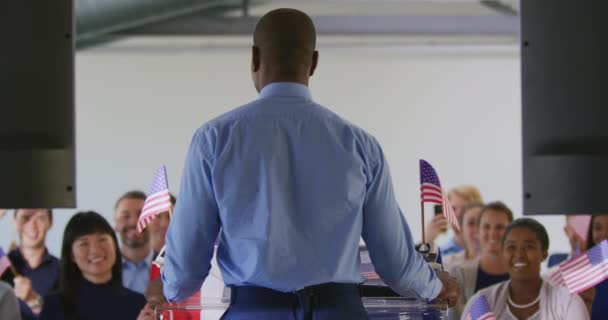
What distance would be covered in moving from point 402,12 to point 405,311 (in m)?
6.59

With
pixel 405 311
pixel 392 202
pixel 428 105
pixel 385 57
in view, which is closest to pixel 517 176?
pixel 428 105

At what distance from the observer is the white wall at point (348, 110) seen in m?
10.9

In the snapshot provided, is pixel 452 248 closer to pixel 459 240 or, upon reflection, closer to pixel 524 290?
→ pixel 459 240

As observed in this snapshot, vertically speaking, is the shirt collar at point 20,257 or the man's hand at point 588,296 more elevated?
the shirt collar at point 20,257

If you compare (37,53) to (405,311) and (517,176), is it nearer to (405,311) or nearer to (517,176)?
(405,311)

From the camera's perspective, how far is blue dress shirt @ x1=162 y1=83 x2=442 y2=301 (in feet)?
7.95

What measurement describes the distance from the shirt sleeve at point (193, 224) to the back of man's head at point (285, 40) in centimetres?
23

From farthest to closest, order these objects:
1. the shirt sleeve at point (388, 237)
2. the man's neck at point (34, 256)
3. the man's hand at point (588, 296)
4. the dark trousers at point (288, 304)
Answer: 1. the man's neck at point (34, 256)
2. the man's hand at point (588, 296)
3. the shirt sleeve at point (388, 237)
4. the dark trousers at point (288, 304)

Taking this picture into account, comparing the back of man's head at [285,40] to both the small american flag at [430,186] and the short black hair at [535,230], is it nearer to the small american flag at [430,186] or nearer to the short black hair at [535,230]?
the small american flag at [430,186]

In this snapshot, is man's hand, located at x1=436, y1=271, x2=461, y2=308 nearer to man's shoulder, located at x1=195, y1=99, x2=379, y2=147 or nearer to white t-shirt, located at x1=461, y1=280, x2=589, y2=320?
man's shoulder, located at x1=195, y1=99, x2=379, y2=147

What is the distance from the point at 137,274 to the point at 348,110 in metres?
4.81

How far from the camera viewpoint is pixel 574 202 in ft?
10.1

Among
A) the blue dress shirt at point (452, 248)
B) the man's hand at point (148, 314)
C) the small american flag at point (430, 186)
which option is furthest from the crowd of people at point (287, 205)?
the blue dress shirt at point (452, 248)

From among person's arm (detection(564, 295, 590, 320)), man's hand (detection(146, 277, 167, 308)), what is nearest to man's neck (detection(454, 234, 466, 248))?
person's arm (detection(564, 295, 590, 320))
